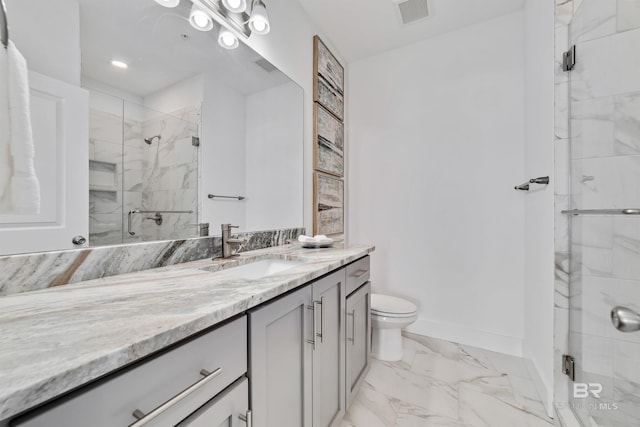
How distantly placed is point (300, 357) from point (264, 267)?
1.78ft

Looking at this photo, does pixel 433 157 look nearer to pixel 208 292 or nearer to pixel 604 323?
pixel 604 323

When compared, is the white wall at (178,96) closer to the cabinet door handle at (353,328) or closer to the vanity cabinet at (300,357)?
the vanity cabinet at (300,357)

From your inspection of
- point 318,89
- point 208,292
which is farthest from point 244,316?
point 318,89

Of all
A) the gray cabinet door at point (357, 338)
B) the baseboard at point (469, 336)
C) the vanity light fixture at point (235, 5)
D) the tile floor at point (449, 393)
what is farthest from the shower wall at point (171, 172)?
the baseboard at point (469, 336)

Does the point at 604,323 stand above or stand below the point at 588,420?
above

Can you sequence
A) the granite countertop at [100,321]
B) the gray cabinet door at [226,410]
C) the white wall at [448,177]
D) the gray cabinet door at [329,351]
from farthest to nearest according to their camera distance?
1. the white wall at [448,177]
2. the gray cabinet door at [329,351]
3. the gray cabinet door at [226,410]
4. the granite countertop at [100,321]

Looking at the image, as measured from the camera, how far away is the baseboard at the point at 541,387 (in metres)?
1.39

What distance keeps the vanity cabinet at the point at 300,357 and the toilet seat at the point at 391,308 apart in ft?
2.07

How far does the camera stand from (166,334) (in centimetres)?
47

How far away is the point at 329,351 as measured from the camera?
1141mm

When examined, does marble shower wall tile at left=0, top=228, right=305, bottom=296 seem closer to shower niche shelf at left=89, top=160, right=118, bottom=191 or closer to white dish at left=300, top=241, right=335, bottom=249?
shower niche shelf at left=89, top=160, right=118, bottom=191

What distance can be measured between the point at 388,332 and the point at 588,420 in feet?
3.29

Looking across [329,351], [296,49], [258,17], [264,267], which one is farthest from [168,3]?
[329,351]
